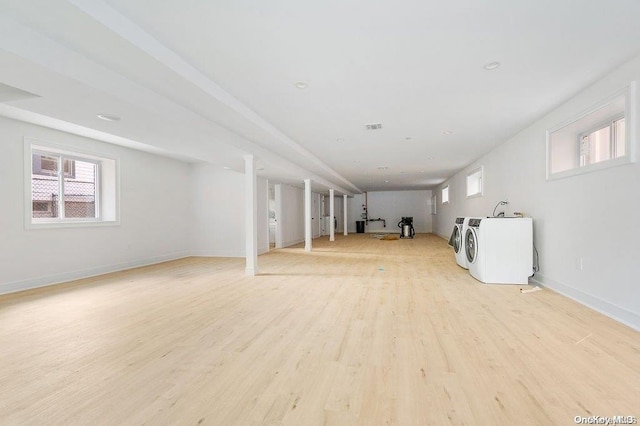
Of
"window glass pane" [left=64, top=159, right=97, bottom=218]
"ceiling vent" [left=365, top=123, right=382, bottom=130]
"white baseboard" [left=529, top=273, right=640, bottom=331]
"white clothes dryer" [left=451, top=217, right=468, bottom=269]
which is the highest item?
Result: "ceiling vent" [left=365, top=123, right=382, bottom=130]

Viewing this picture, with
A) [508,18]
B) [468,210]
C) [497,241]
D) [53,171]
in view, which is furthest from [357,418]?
[468,210]

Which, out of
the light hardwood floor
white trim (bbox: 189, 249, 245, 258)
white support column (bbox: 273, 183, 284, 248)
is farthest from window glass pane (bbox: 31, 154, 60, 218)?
white support column (bbox: 273, 183, 284, 248)

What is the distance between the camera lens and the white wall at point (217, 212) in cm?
823

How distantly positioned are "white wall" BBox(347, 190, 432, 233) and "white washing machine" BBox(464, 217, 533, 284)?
1264 cm

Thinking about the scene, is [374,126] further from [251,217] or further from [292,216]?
[292,216]

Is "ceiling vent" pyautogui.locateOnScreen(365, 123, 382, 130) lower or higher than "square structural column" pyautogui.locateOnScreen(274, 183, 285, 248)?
higher

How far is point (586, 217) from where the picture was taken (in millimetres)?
3457

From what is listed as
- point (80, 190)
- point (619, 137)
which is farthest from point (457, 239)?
point (80, 190)

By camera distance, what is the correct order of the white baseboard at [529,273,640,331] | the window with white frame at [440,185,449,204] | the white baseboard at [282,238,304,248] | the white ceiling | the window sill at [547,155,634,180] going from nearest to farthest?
1. the white ceiling
2. the white baseboard at [529,273,640,331]
3. the window sill at [547,155,634,180]
4. the white baseboard at [282,238,304,248]
5. the window with white frame at [440,185,449,204]

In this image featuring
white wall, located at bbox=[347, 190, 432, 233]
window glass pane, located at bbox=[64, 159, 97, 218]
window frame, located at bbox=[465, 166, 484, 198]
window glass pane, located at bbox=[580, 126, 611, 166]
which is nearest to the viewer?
window glass pane, located at bbox=[580, 126, 611, 166]

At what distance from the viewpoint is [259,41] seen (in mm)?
2455

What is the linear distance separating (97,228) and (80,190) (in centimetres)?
80

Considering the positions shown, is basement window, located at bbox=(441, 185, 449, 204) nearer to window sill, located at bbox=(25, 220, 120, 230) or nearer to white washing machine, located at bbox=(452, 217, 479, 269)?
white washing machine, located at bbox=(452, 217, 479, 269)

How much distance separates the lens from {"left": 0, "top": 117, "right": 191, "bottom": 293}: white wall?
4.55 metres
